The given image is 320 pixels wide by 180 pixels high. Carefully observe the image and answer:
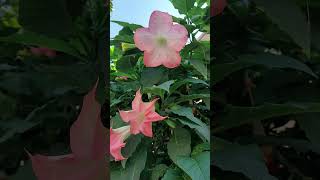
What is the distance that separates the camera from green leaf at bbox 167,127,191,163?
50cm

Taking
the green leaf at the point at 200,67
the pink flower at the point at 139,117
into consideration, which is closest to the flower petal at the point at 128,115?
the pink flower at the point at 139,117

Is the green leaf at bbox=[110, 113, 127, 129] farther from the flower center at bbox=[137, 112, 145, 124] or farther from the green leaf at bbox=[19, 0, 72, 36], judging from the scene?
the green leaf at bbox=[19, 0, 72, 36]

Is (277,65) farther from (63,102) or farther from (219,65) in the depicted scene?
(63,102)

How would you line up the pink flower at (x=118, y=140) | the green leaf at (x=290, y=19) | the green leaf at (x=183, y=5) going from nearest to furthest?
the green leaf at (x=290, y=19) < the pink flower at (x=118, y=140) < the green leaf at (x=183, y=5)

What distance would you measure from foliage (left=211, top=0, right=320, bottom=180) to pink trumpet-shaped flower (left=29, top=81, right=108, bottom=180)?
9 cm

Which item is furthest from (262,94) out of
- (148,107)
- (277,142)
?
(148,107)

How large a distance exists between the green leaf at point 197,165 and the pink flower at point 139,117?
2.3 inches

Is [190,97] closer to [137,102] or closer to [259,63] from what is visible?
[137,102]

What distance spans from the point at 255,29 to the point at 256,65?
0.04m

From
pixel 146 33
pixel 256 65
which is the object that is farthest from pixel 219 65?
pixel 146 33

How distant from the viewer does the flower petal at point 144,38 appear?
1.43 ft

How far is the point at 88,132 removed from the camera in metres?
0.31

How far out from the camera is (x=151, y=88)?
50 cm

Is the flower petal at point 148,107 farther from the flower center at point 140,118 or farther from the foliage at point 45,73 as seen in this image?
the foliage at point 45,73
